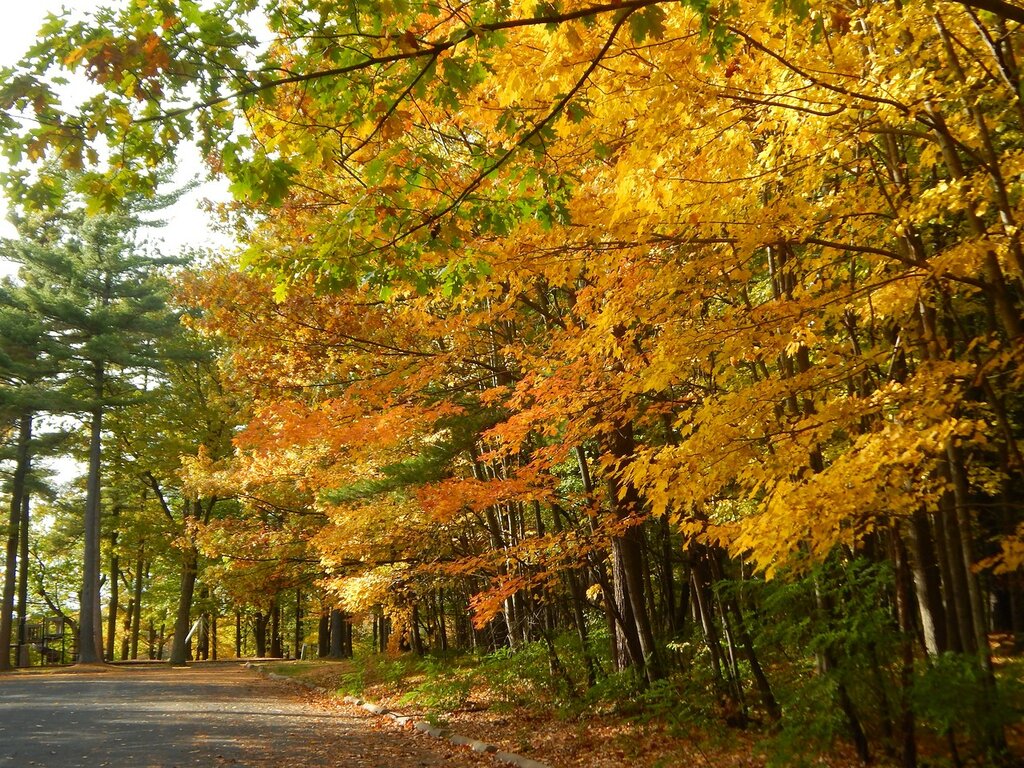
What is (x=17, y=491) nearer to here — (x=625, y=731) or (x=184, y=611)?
(x=184, y=611)

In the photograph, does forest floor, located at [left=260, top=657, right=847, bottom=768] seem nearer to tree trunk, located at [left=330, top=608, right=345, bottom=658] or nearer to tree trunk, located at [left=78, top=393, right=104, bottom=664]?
tree trunk, located at [left=330, top=608, right=345, bottom=658]

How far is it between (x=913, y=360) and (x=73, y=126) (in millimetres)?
7520

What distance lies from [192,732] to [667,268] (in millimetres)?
8560

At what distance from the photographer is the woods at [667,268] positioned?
3500 millimetres

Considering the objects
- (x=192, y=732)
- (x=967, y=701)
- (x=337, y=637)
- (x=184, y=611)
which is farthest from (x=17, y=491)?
(x=967, y=701)

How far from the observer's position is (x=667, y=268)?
17.8 feet

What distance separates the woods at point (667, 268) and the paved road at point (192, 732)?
2552 mm

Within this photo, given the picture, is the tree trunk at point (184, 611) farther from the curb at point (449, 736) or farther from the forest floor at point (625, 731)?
the forest floor at point (625, 731)

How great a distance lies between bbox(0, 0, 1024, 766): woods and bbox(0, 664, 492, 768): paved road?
2.55 m

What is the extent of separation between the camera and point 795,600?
635 centimetres

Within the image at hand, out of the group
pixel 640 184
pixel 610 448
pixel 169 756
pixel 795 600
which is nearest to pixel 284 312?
pixel 610 448

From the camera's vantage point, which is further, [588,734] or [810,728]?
[588,734]

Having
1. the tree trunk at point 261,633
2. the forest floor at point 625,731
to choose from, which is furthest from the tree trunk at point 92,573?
the tree trunk at point 261,633

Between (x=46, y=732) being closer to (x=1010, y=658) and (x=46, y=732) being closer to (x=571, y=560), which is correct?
(x=571, y=560)
